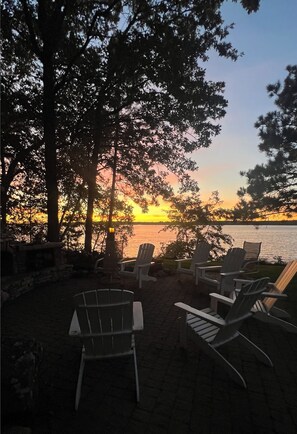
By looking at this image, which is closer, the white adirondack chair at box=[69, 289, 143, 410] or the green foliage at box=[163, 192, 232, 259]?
the white adirondack chair at box=[69, 289, 143, 410]

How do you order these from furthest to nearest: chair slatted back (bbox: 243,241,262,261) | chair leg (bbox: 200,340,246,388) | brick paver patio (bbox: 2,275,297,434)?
1. chair slatted back (bbox: 243,241,262,261)
2. chair leg (bbox: 200,340,246,388)
3. brick paver patio (bbox: 2,275,297,434)

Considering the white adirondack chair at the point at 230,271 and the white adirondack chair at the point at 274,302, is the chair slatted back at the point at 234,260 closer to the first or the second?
the white adirondack chair at the point at 230,271

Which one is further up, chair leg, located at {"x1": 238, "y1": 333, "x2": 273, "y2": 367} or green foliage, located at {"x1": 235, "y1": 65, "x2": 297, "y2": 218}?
green foliage, located at {"x1": 235, "y1": 65, "x2": 297, "y2": 218}

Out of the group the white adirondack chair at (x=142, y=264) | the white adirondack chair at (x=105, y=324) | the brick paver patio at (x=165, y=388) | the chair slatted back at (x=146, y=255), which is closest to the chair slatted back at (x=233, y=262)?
the brick paver patio at (x=165, y=388)

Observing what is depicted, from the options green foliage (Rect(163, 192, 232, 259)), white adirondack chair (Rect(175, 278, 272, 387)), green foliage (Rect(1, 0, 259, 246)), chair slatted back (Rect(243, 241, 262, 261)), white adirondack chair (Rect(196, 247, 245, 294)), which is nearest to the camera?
white adirondack chair (Rect(175, 278, 272, 387))

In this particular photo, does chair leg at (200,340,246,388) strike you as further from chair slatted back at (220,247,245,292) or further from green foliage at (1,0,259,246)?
green foliage at (1,0,259,246)

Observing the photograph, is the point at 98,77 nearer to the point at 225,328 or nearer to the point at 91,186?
the point at 91,186

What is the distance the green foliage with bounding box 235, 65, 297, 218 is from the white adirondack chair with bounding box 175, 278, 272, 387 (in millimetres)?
11207

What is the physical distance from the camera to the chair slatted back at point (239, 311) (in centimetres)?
317

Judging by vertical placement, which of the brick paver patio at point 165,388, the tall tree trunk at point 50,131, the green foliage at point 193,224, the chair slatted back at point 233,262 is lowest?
the brick paver patio at point 165,388

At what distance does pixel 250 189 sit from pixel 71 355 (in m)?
12.2

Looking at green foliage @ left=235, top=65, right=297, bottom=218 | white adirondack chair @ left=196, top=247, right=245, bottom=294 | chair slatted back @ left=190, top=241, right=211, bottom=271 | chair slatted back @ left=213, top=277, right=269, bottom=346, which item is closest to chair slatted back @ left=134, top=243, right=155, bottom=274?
chair slatted back @ left=190, top=241, right=211, bottom=271

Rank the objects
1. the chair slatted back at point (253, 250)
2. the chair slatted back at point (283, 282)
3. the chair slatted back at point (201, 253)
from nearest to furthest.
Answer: the chair slatted back at point (283, 282) → the chair slatted back at point (201, 253) → the chair slatted back at point (253, 250)

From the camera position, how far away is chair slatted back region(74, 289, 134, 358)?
283 centimetres
